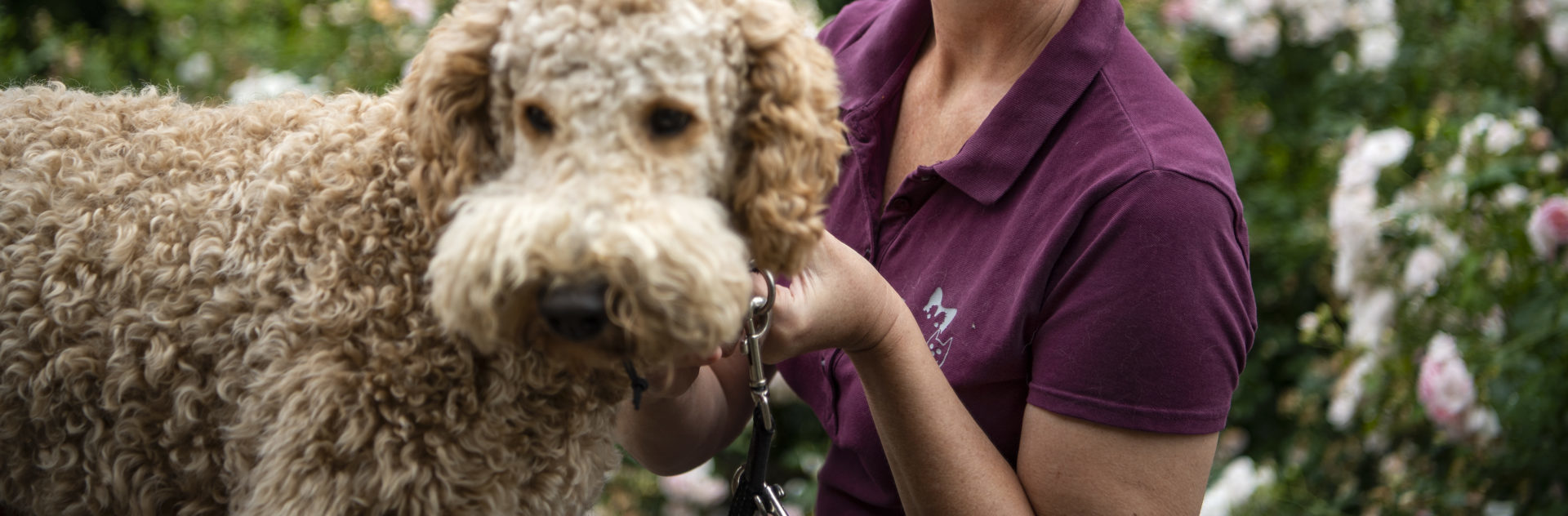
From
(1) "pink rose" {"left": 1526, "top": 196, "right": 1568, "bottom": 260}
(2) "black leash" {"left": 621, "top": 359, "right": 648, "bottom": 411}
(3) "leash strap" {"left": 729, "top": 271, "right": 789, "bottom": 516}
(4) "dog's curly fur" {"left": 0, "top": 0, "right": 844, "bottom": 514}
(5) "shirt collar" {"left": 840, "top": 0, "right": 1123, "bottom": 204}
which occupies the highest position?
(4) "dog's curly fur" {"left": 0, "top": 0, "right": 844, "bottom": 514}

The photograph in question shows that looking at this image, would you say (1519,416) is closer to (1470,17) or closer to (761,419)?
(761,419)

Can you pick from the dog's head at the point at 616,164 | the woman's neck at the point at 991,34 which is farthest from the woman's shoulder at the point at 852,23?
the dog's head at the point at 616,164

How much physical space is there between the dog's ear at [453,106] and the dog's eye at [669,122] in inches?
6.6

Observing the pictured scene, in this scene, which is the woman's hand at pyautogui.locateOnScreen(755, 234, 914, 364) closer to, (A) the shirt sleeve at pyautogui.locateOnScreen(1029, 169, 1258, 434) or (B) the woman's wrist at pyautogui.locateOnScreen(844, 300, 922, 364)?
(B) the woman's wrist at pyautogui.locateOnScreen(844, 300, 922, 364)

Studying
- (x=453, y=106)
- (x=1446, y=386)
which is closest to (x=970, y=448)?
(x=453, y=106)

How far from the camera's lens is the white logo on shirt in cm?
164

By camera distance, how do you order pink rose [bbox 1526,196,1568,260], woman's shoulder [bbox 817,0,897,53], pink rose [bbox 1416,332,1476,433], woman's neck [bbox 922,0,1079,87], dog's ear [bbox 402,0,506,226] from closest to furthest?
1. dog's ear [bbox 402,0,506,226]
2. woman's neck [bbox 922,0,1079,87]
3. woman's shoulder [bbox 817,0,897,53]
4. pink rose [bbox 1526,196,1568,260]
5. pink rose [bbox 1416,332,1476,433]

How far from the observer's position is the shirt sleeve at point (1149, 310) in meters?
1.46

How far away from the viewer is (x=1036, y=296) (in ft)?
4.99

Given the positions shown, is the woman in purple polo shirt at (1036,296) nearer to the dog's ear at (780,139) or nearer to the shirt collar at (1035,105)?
the shirt collar at (1035,105)

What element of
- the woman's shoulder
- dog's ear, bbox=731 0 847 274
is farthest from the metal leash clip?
the woman's shoulder

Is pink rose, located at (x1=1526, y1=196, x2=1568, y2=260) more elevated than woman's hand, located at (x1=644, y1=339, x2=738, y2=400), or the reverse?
woman's hand, located at (x1=644, y1=339, x2=738, y2=400)

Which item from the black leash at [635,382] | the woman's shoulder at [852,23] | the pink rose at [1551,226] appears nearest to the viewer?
the black leash at [635,382]

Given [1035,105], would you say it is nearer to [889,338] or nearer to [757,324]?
[889,338]
